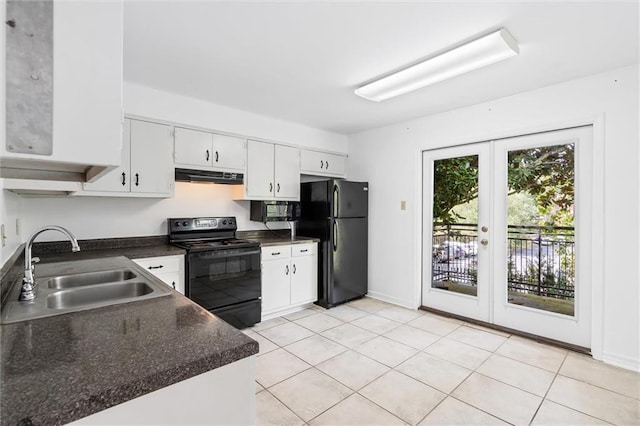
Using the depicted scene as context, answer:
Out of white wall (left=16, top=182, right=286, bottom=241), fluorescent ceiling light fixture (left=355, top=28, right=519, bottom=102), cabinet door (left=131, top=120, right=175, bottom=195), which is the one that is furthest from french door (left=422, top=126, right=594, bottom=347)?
cabinet door (left=131, top=120, right=175, bottom=195)

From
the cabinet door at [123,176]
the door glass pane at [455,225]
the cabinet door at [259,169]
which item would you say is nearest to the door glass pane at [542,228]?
the door glass pane at [455,225]

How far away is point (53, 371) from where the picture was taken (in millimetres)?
789

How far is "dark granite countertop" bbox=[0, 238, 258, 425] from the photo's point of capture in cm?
68

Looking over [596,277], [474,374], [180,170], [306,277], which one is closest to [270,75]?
[180,170]

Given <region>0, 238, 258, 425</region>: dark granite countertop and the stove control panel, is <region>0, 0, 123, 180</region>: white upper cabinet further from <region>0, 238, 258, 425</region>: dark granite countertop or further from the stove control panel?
the stove control panel

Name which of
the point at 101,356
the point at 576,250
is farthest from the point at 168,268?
the point at 576,250

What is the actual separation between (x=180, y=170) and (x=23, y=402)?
2790 mm

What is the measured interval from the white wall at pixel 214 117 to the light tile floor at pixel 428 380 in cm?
227

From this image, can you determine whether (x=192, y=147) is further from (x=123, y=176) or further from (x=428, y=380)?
(x=428, y=380)

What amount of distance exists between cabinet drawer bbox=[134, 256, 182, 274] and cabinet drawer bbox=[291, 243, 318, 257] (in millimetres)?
1341

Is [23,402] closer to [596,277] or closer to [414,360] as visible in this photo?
[414,360]

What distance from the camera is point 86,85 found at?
795mm

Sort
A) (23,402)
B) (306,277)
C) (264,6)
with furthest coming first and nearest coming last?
(306,277) < (264,6) < (23,402)

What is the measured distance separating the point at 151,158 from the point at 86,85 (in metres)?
2.47
